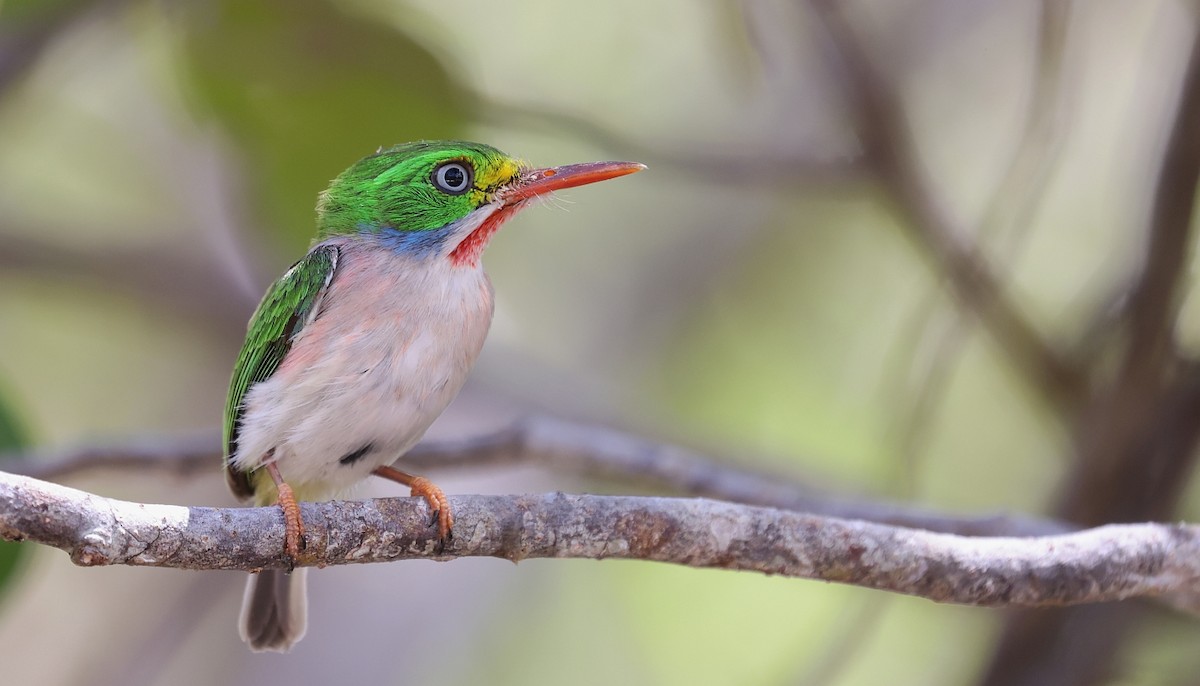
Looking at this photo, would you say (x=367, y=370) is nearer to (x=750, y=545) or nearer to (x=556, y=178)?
(x=556, y=178)

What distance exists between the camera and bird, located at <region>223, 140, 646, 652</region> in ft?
9.52

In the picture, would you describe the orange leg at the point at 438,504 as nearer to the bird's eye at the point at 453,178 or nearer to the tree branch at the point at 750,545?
the tree branch at the point at 750,545

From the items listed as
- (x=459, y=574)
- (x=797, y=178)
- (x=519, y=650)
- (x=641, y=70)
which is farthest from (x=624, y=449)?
(x=641, y=70)

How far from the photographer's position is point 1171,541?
269 centimetres

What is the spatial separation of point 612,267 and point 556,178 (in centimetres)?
353

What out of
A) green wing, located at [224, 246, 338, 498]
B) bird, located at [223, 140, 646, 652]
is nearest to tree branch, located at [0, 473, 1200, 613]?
bird, located at [223, 140, 646, 652]

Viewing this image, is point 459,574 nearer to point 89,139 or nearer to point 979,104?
point 89,139

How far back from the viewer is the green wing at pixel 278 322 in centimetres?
303

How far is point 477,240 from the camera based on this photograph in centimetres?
326

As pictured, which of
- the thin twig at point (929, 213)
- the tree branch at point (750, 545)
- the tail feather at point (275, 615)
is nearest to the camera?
the tree branch at point (750, 545)

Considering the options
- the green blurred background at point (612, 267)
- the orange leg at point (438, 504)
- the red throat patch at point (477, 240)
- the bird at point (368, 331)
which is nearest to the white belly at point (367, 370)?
the bird at point (368, 331)

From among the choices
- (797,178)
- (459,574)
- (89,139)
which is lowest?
(459,574)

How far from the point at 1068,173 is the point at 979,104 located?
585mm

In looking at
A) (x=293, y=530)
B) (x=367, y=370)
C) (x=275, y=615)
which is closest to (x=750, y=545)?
(x=293, y=530)
